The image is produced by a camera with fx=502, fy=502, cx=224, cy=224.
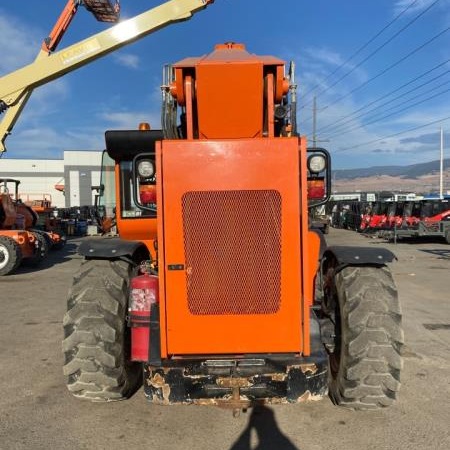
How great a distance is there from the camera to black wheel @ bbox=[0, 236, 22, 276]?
1314 centimetres

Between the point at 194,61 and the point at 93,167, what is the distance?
208 feet

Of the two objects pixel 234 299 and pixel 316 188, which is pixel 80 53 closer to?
pixel 316 188

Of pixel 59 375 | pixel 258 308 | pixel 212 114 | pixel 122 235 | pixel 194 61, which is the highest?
pixel 194 61

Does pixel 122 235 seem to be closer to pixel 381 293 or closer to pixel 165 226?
pixel 165 226

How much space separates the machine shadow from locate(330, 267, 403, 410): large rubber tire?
22.1 inches

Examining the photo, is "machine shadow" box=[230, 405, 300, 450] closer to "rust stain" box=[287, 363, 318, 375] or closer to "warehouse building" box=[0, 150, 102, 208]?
"rust stain" box=[287, 363, 318, 375]

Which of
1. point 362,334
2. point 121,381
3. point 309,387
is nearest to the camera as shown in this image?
point 309,387

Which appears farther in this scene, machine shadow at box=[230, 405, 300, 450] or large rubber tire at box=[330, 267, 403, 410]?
large rubber tire at box=[330, 267, 403, 410]

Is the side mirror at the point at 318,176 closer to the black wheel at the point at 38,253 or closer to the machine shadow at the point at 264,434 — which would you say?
the machine shadow at the point at 264,434

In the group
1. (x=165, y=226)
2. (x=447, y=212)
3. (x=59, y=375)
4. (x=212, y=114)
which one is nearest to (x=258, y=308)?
(x=165, y=226)

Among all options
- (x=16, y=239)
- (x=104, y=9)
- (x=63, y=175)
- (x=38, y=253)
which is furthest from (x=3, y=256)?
(x=63, y=175)

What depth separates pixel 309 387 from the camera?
3494mm

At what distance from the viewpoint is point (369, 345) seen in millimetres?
3789

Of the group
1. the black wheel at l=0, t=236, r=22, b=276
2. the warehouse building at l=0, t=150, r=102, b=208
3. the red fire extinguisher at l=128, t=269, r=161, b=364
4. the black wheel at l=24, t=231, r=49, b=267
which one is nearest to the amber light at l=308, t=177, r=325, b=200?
the red fire extinguisher at l=128, t=269, r=161, b=364
